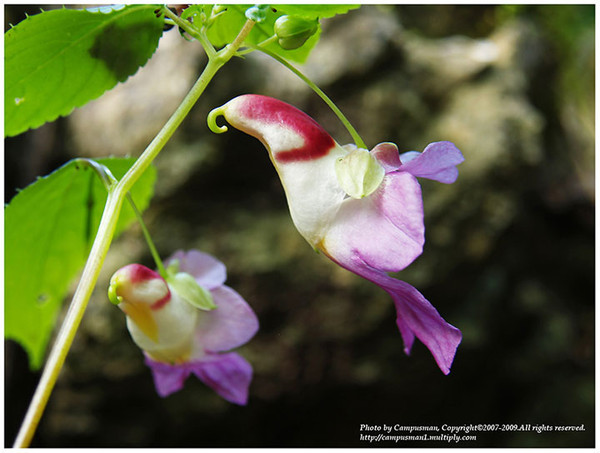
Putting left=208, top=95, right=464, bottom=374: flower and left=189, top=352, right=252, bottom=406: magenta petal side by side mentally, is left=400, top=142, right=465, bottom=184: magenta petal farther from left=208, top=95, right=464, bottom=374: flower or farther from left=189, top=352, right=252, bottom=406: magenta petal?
left=189, top=352, right=252, bottom=406: magenta petal

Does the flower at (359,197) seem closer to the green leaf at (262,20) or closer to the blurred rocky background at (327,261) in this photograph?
the green leaf at (262,20)

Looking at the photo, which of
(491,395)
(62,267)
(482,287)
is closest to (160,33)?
(62,267)

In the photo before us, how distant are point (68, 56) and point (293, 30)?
0.13m

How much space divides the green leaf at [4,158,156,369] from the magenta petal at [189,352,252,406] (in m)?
0.12

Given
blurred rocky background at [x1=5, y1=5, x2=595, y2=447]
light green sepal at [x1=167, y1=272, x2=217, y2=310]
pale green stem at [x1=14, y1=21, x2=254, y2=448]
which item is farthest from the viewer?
blurred rocky background at [x1=5, y1=5, x2=595, y2=447]

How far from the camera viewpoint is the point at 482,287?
1216 mm

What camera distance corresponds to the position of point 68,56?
29 cm

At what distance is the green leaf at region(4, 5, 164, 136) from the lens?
28 centimetres

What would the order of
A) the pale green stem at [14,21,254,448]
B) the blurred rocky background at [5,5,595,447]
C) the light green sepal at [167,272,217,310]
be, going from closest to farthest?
the pale green stem at [14,21,254,448] < the light green sepal at [167,272,217,310] < the blurred rocky background at [5,5,595,447]

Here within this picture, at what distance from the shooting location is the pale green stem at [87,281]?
0.65ft

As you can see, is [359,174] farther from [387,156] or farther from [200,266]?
[200,266]

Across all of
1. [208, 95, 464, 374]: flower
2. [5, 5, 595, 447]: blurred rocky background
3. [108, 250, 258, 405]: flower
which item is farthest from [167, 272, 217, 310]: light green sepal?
[5, 5, 595, 447]: blurred rocky background

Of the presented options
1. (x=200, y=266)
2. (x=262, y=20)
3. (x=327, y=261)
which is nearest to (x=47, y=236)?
(x=200, y=266)

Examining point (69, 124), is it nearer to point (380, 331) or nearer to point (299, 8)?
point (380, 331)
